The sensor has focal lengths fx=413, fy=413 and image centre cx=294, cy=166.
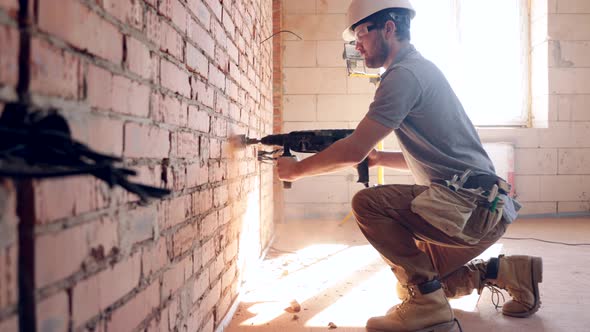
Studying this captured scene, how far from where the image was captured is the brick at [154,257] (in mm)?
838

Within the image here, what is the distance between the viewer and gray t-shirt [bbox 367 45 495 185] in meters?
1.47

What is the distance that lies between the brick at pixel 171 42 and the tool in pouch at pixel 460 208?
3.12 ft

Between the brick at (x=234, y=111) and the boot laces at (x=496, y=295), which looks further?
the boot laces at (x=496, y=295)

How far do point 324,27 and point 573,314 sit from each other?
3.54m

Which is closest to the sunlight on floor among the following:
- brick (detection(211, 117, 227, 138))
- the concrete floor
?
the concrete floor

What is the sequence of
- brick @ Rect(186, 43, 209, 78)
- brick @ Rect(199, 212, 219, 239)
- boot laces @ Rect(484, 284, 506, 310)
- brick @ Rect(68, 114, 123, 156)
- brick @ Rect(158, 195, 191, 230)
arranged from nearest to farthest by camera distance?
brick @ Rect(68, 114, 123, 156), brick @ Rect(158, 195, 191, 230), brick @ Rect(186, 43, 209, 78), brick @ Rect(199, 212, 219, 239), boot laces @ Rect(484, 284, 506, 310)

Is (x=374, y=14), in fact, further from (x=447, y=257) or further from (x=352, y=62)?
(x=352, y=62)

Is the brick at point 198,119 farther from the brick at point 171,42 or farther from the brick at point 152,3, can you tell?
the brick at point 152,3

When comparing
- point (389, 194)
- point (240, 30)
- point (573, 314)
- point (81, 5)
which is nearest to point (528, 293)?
point (573, 314)

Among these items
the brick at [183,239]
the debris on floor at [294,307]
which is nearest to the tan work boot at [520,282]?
the debris on floor at [294,307]

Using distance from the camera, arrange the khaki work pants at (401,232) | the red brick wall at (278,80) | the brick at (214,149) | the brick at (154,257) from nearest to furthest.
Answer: the brick at (154,257), the brick at (214,149), the khaki work pants at (401,232), the red brick wall at (278,80)

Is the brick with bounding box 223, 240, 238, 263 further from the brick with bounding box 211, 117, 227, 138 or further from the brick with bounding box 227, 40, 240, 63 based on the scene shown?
the brick with bounding box 227, 40, 240, 63

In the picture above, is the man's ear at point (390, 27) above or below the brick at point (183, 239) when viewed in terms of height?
above

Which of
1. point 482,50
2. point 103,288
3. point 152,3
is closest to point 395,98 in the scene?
point 152,3
